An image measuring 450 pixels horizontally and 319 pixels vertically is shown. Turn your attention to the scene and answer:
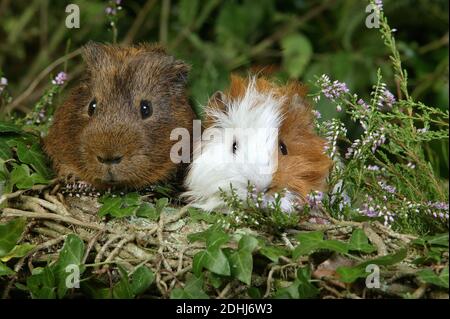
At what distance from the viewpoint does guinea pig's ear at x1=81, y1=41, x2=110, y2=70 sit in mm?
2922

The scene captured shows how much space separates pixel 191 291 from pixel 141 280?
19 cm

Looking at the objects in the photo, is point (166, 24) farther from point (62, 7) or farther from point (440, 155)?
point (440, 155)

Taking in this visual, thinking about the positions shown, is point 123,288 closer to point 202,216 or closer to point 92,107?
point 202,216

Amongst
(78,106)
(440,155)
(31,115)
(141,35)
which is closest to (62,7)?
(141,35)

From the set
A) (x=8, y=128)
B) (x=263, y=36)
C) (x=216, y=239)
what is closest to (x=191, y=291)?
(x=216, y=239)

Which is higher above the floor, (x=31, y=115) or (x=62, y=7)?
(x=62, y=7)

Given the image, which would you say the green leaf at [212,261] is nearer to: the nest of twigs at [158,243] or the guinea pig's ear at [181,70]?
the nest of twigs at [158,243]

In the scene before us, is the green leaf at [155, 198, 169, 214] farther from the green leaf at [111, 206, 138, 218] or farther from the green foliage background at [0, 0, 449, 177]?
the green foliage background at [0, 0, 449, 177]

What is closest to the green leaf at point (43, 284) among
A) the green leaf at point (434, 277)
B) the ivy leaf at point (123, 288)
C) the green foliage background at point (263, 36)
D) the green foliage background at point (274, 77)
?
the green foliage background at point (274, 77)

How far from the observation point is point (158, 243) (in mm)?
2438

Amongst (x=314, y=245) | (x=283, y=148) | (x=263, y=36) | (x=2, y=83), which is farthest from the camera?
(x=263, y=36)

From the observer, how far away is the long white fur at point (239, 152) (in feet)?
8.07
